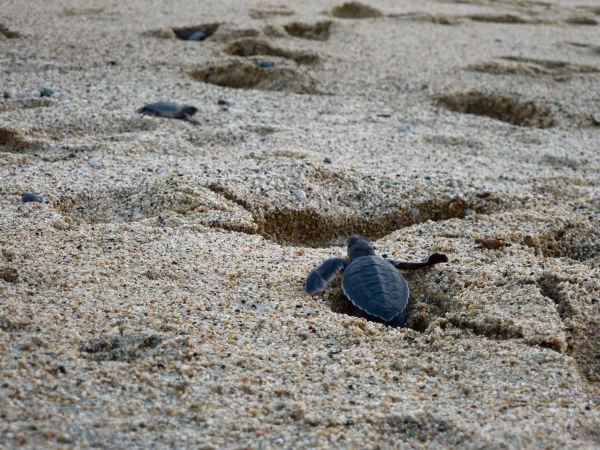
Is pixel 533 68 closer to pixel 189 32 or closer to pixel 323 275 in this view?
pixel 189 32

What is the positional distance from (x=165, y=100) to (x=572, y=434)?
2653 mm

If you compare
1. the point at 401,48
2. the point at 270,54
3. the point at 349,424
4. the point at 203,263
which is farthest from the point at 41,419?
the point at 401,48

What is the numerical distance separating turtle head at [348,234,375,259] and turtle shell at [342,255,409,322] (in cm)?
7

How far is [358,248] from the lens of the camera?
238 centimetres

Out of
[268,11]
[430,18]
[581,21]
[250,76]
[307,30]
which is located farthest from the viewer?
[581,21]

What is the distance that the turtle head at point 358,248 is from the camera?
2.33 meters

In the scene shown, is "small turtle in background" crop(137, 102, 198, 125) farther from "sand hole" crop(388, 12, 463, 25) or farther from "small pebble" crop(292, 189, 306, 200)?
"sand hole" crop(388, 12, 463, 25)

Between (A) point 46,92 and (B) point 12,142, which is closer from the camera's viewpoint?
(B) point 12,142

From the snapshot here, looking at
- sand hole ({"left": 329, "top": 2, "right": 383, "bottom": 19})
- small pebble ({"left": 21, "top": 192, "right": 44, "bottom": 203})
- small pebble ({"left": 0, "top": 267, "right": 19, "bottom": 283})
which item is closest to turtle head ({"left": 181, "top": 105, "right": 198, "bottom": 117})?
small pebble ({"left": 21, "top": 192, "right": 44, "bottom": 203})

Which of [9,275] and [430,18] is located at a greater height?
[430,18]

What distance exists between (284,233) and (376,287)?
68 cm

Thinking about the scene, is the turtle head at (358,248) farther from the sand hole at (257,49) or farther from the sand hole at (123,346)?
the sand hole at (257,49)

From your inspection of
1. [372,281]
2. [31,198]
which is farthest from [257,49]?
→ [372,281]

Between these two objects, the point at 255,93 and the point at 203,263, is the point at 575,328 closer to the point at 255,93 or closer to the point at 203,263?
the point at 203,263
